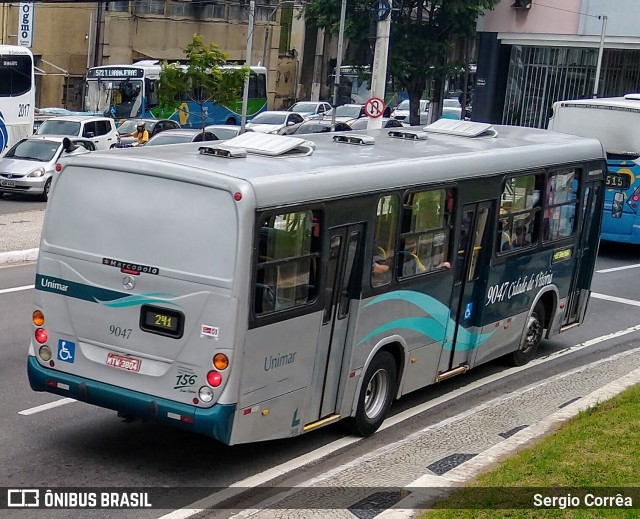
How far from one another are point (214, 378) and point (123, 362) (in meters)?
0.85

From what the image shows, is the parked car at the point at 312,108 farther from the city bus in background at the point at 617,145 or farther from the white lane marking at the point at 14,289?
the white lane marking at the point at 14,289

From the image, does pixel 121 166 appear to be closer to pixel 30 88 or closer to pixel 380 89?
pixel 380 89

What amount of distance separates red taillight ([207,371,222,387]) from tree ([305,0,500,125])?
1533 inches

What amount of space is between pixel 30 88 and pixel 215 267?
26.5 m

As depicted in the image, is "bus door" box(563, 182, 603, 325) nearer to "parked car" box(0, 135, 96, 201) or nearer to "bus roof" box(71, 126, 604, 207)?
"bus roof" box(71, 126, 604, 207)

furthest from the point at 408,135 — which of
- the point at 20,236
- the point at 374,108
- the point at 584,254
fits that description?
the point at 374,108

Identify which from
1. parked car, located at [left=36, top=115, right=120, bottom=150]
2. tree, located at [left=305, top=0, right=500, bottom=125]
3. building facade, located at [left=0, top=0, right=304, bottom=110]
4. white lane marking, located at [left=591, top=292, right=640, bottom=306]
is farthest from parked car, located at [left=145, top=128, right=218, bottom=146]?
building facade, located at [left=0, top=0, right=304, bottom=110]

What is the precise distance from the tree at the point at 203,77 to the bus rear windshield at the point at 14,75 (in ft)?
18.3

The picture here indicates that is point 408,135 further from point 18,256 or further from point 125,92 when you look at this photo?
point 125,92

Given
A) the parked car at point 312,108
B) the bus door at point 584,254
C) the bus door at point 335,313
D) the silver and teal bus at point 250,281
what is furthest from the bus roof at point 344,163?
the parked car at point 312,108

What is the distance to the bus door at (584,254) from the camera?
14.2 meters

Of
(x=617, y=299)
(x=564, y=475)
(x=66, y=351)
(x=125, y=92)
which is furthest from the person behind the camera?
(x=125, y=92)

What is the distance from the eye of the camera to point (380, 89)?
2558 centimetres

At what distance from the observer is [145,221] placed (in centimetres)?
865
